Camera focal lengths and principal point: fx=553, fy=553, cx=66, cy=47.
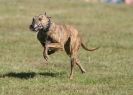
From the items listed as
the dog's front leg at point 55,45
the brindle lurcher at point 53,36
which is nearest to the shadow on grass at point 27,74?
the brindle lurcher at point 53,36

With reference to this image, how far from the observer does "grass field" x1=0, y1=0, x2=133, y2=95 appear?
37.4 feet

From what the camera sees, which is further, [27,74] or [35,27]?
[27,74]

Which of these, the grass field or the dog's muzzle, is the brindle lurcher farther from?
the grass field

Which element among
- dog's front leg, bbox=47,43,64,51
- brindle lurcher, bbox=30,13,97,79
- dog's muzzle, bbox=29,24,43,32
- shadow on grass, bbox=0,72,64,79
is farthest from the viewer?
shadow on grass, bbox=0,72,64,79

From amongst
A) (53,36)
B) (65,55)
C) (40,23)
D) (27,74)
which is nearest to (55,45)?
(53,36)

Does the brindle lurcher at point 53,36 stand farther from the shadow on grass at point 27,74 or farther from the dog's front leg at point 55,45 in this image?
the shadow on grass at point 27,74

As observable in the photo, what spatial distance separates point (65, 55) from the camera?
17.6 m

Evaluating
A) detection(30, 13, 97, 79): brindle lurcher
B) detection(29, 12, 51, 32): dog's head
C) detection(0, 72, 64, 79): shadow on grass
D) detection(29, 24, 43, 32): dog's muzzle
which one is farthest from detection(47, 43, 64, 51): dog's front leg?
detection(0, 72, 64, 79): shadow on grass

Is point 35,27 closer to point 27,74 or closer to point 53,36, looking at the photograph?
point 53,36

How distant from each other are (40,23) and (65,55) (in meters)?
5.74

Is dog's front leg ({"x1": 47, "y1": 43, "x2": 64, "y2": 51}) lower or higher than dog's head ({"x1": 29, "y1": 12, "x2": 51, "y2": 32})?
lower

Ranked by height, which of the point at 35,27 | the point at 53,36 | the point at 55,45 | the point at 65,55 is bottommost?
the point at 65,55

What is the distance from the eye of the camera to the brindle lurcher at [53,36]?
39.3ft

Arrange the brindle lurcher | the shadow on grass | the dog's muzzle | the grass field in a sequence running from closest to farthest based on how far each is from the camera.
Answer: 1. the grass field
2. the dog's muzzle
3. the brindle lurcher
4. the shadow on grass
